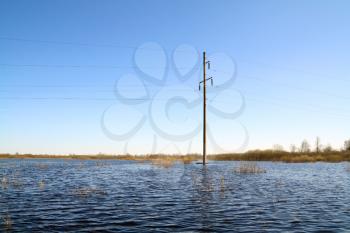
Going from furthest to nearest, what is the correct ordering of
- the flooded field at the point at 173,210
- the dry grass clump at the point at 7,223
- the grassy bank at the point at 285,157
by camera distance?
1. the grassy bank at the point at 285,157
2. the flooded field at the point at 173,210
3. the dry grass clump at the point at 7,223

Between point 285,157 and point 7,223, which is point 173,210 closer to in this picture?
point 7,223

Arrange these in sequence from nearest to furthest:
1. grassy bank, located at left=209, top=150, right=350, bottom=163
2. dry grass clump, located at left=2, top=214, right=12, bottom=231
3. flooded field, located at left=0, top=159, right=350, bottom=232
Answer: dry grass clump, located at left=2, top=214, right=12, bottom=231 < flooded field, located at left=0, top=159, right=350, bottom=232 < grassy bank, located at left=209, top=150, right=350, bottom=163

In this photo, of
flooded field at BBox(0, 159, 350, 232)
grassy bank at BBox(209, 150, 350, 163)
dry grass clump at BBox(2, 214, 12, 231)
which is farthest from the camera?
grassy bank at BBox(209, 150, 350, 163)

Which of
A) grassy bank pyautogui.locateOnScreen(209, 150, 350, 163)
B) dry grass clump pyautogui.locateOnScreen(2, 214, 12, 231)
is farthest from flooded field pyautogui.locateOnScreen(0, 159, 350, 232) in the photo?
grassy bank pyautogui.locateOnScreen(209, 150, 350, 163)

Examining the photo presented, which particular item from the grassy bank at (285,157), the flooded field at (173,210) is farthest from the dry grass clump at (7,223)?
the grassy bank at (285,157)

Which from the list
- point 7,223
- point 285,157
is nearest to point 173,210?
point 7,223

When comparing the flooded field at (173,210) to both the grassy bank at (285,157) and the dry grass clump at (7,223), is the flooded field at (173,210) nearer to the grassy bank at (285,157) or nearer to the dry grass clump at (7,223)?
the dry grass clump at (7,223)

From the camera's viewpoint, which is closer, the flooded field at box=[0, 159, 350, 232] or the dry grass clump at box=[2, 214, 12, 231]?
the dry grass clump at box=[2, 214, 12, 231]

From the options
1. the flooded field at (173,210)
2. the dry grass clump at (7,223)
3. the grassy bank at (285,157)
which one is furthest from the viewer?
the grassy bank at (285,157)

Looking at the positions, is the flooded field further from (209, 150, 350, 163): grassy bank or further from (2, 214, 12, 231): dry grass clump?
(209, 150, 350, 163): grassy bank

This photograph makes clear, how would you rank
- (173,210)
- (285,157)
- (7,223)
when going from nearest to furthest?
(7,223)
(173,210)
(285,157)

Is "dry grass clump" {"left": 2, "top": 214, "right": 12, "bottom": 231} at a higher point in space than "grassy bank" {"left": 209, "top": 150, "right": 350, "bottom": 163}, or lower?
lower

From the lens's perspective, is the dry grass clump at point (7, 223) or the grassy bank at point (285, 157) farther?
the grassy bank at point (285, 157)

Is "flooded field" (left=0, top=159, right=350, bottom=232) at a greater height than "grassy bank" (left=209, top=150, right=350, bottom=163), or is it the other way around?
"grassy bank" (left=209, top=150, right=350, bottom=163)
